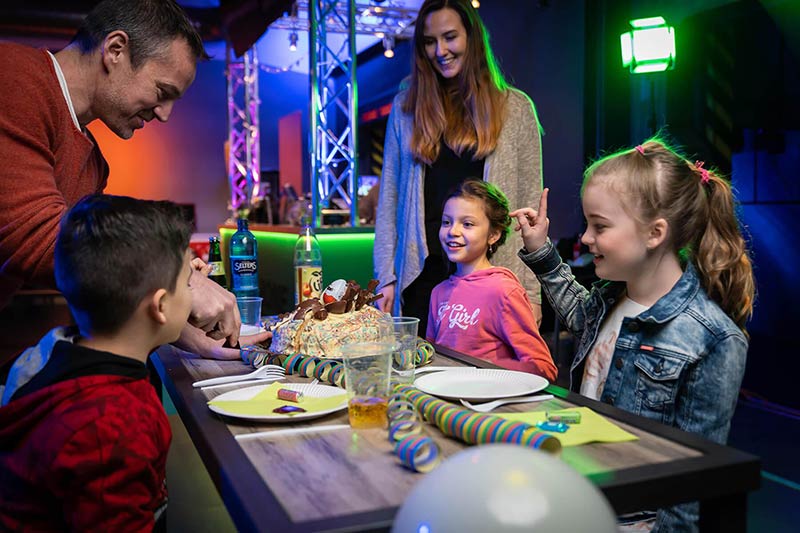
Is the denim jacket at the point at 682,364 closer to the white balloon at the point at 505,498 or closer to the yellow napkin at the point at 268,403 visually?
the yellow napkin at the point at 268,403

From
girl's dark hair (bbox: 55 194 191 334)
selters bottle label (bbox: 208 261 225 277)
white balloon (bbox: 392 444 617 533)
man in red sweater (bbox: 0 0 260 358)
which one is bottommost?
white balloon (bbox: 392 444 617 533)

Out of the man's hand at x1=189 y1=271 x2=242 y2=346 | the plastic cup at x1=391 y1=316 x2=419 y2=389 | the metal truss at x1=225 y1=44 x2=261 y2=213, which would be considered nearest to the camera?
the plastic cup at x1=391 y1=316 x2=419 y2=389

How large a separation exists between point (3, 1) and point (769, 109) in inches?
350

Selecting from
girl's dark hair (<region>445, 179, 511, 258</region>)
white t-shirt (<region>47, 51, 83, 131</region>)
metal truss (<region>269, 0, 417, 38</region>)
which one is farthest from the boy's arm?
metal truss (<region>269, 0, 417, 38</region>)

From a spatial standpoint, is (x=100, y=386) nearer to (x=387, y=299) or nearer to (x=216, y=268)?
(x=216, y=268)

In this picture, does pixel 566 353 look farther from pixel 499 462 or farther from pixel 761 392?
pixel 499 462

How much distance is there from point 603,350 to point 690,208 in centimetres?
40

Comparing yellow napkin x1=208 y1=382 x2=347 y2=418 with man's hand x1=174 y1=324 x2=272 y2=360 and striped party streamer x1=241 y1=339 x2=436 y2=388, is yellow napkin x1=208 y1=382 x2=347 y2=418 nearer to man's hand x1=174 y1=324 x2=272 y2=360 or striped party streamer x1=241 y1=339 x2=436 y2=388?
striped party streamer x1=241 y1=339 x2=436 y2=388

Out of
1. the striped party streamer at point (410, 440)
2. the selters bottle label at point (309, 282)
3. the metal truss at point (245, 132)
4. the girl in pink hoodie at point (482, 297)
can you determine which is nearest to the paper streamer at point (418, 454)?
the striped party streamer at point (410, 440)

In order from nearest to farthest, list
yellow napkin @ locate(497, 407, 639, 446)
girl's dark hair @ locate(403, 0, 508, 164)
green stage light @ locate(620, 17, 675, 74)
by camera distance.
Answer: yellow napkin @ locate(497, 407, 639, 446), girl's dark hair @ locate(403, 0, 508, 164), green stage light @ locate(620, 17, 675, 74)

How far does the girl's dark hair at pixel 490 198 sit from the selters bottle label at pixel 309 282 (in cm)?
56

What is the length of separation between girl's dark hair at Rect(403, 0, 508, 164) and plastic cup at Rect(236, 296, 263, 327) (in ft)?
2.74

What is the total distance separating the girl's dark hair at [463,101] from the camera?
2.55m

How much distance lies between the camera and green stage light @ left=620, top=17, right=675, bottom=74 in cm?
579
